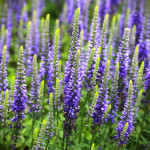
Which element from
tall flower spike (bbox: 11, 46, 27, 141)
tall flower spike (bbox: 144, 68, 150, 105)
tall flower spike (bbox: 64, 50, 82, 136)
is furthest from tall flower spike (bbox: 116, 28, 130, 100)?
tall flower spike (bbox: 11, 46, 27, 141)

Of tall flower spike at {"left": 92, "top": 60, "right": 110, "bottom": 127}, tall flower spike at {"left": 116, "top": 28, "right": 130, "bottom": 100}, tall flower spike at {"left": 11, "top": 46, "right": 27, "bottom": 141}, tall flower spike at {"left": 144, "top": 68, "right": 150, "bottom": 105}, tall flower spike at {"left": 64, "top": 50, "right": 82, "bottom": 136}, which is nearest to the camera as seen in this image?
tall flower spike at {"left": 64, "top": 50, "right": 82, "bottom": 136}

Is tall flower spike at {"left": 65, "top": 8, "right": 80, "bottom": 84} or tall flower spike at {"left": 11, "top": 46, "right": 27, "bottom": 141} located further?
tall flower spike at {"left": 11, "top": 46, "right": 27, "bottom": 141}

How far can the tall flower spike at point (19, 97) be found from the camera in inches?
204

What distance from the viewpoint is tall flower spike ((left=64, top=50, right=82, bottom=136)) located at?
16.2 feet

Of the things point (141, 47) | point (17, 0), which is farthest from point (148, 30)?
point (17, 0)

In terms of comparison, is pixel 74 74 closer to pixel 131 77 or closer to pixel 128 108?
pixel 128 108

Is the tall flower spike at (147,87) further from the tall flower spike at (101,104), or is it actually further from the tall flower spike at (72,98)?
the tall flower spike at (72,98)

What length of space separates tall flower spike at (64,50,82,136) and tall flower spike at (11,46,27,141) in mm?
948

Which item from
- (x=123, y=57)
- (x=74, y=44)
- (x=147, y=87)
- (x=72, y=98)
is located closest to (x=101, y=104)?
(x=72, y=98)

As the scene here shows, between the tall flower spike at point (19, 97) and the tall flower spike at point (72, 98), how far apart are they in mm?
948

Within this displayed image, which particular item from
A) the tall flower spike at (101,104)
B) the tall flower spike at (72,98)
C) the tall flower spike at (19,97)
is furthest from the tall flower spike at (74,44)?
the tall flower spike at (19,97)

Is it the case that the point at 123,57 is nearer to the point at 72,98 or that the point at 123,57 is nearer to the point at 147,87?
the point at 147,87

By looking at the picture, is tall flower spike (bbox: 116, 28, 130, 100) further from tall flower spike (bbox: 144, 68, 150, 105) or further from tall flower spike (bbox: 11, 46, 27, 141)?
tall flower spike (bbox: 11, 46, 27, 141)

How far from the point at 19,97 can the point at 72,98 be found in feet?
3.83
